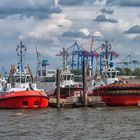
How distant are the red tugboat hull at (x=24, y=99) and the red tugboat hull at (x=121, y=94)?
8955mm

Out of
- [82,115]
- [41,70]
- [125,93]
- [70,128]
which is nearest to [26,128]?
[70,128]

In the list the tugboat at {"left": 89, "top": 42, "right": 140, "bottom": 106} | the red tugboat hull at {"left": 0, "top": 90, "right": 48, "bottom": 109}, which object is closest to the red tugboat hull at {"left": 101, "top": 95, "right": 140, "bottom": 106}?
the tugboat at {"left": 89, "top": 42, "right": 140, "bottom": 106}

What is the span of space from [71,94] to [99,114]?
2002 centimetres

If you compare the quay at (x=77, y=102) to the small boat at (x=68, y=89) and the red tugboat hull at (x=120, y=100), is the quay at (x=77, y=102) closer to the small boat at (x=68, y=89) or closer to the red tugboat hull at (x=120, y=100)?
the red tugboat hull at (x=120, y=100)

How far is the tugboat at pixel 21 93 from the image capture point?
222 ft

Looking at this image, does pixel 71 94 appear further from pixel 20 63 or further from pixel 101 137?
pixel 101 137

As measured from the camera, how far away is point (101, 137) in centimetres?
4366

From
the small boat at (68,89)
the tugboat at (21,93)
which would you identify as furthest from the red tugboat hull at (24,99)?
the small boat at (68,89)

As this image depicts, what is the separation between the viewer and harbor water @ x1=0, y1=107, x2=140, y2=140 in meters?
44.7

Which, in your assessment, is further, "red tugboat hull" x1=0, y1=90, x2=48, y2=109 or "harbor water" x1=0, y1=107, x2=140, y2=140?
"red tugboat hull" x1=0, y1=90, x2=48, y2=109

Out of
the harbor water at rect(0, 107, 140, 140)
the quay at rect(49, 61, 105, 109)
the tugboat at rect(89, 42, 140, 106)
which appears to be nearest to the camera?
the harbor water at rect(0, 107, 140, 140)

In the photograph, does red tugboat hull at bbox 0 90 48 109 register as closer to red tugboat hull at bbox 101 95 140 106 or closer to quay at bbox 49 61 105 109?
quay at bbox 49 61 105 109

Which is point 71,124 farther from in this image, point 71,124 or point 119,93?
point 119,93

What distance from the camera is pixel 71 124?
53594mm
